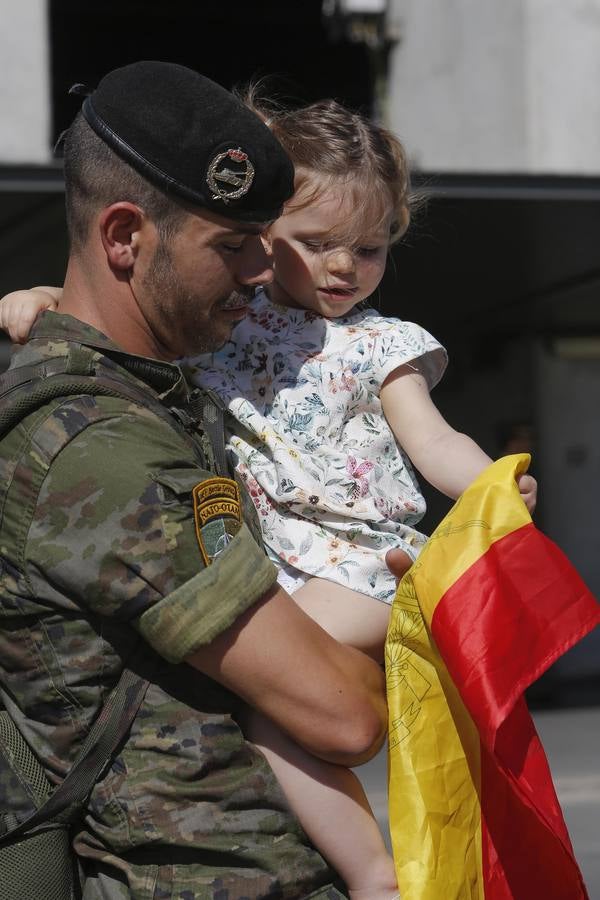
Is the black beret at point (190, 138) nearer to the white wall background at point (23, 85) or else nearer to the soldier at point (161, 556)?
the soldier at point (161, 556)

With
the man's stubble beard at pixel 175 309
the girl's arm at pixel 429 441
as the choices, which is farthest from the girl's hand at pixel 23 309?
the girl's arm at pixel 429 441

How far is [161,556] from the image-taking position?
62.4 inches

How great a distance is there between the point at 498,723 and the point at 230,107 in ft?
2.88

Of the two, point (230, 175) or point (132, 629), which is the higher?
point (230, 175)

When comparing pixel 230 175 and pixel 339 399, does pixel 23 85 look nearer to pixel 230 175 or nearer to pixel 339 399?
pixel 339 399

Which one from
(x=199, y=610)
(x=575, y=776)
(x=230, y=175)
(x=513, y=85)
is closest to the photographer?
(x=199, y=610)

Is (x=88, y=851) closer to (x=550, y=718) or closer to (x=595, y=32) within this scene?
Answer: (x=550, y=718)

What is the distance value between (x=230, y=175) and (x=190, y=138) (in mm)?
71

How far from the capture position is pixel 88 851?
5.57 feet

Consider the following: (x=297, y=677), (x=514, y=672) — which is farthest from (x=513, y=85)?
(x=297, y=677)

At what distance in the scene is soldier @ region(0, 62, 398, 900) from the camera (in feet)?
5.21

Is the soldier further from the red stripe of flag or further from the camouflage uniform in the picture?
the red stripe of flag

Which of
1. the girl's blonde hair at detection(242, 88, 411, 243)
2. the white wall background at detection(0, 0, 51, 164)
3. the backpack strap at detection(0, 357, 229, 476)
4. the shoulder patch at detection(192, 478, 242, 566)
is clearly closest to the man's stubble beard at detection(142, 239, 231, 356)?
the backpack strap at detection(0, 357, 229, 476)

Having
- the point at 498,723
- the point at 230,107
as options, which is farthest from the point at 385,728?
the point at 230,107
